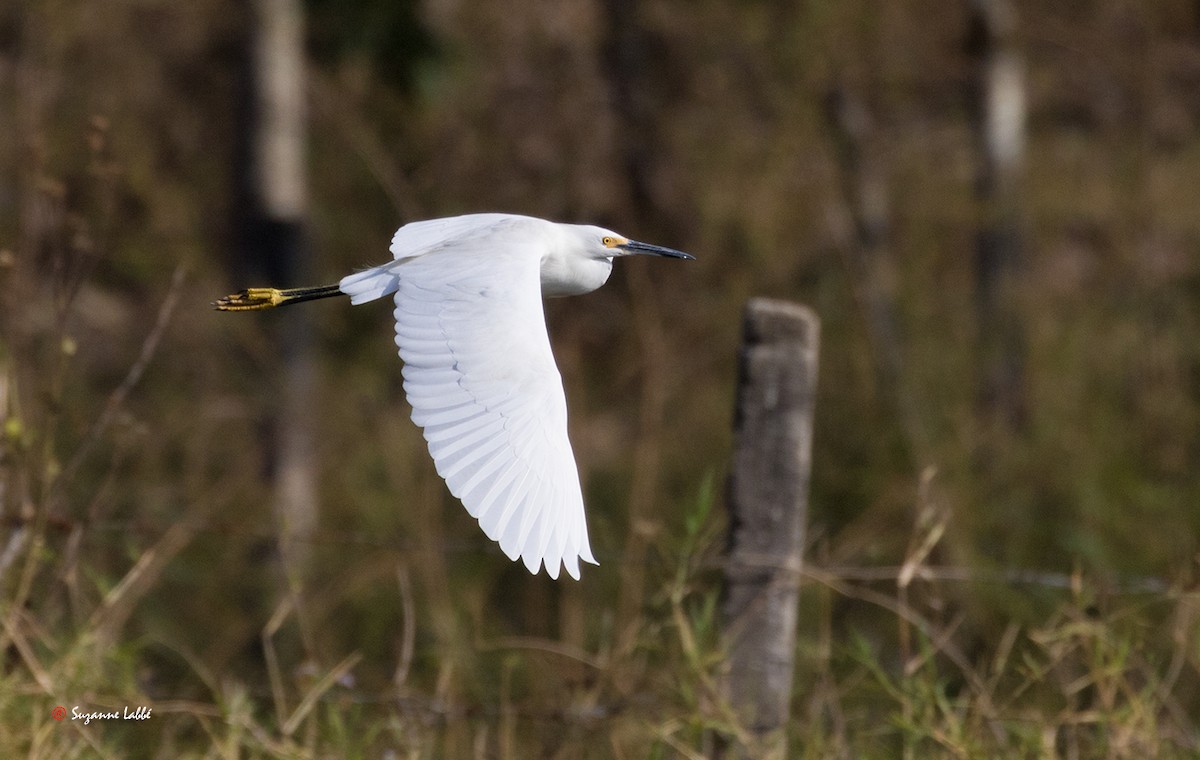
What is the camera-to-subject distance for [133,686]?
2584mm

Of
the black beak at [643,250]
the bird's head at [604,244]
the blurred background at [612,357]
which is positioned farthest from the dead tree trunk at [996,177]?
the bird's head at [604,244]

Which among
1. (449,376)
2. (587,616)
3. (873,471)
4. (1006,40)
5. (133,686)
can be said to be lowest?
(587,616)

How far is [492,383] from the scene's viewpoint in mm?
2023

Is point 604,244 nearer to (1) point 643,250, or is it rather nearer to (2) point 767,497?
(1) point 643,250

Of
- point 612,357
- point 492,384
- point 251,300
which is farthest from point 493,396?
point 612,357

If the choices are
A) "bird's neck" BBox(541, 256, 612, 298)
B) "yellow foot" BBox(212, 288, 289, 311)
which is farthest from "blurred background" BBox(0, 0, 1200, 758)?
"bird's neck" BBox(541, 256, 612, 298)

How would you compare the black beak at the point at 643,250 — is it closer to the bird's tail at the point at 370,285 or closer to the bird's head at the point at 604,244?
the bird's head at the point at 604,244

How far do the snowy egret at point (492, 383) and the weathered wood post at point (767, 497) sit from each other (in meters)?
0.51

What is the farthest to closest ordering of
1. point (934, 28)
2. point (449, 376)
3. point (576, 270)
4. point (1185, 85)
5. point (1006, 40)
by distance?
point (1185, 85) < point (934, 28) < point (1006, 40) < point (576, 270) < point (449, 376)

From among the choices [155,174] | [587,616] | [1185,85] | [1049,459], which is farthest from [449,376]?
[1185,85]

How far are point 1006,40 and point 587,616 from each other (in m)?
3.67

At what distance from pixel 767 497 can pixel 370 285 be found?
0.88m

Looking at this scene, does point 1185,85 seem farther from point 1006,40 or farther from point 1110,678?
point 1110,678

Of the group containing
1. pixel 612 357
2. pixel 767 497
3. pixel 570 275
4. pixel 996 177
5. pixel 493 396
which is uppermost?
pixel 570 275
